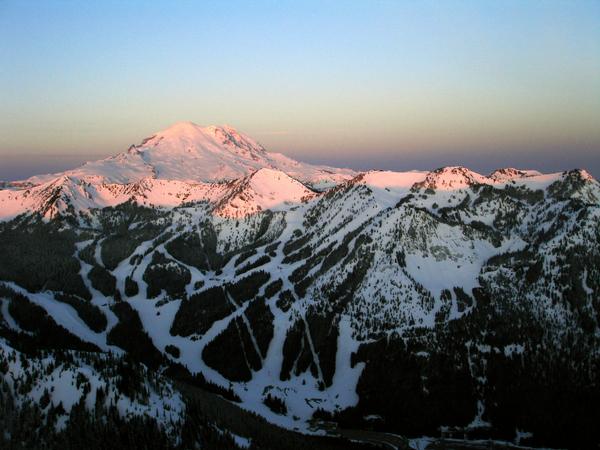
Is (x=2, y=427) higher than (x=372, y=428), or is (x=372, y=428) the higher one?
(x=2, y=427)

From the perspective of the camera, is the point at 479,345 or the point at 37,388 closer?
the point at 37,388

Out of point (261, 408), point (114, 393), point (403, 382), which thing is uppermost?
point (114, 393)

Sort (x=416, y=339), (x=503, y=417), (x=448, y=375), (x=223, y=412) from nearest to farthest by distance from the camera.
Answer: (x=223, y=412), (x=503, y=417), (x=448, y=375), (x=416, y=339)

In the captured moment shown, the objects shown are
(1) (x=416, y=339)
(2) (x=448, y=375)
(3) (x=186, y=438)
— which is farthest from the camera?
(1) (x=416, y=339)

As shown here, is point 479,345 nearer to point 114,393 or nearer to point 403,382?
point 403,382

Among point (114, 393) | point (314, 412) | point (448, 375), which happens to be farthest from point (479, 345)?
point (114, 393)

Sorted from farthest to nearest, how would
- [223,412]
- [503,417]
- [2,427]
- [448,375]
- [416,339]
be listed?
[416,339] → [448,375] → [503,417] → [223,412] → [2,427]

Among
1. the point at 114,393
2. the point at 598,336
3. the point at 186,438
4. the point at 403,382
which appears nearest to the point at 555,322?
the point at 598,336

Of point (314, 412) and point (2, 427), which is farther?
point (314, 412)

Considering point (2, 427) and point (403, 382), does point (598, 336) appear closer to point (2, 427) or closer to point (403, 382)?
point (403, 382)
